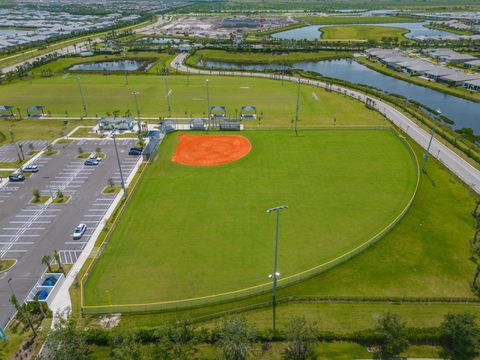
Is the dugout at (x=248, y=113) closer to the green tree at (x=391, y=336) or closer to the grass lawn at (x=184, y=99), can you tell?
the grass lawn at (x=184, y=99)

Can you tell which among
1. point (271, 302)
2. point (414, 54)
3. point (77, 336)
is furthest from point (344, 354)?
point (414, 54)

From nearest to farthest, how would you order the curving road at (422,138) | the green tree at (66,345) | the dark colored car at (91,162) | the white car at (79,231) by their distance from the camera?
1. the green tree at (66,345)
2. the white car at (79,231)
3. the curving road at (422,138)
4. the dark colored car at (91,162)

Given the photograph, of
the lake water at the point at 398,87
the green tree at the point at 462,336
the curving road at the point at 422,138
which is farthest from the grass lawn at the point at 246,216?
the lake water at the point at 398,87

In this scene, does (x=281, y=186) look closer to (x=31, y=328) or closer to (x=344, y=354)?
(x=344, y=354)

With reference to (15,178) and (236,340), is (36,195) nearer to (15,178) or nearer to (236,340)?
(15,178)

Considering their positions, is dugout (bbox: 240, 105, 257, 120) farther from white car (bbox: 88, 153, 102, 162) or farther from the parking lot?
white car (bbox: 88, 153, 102, 162)
